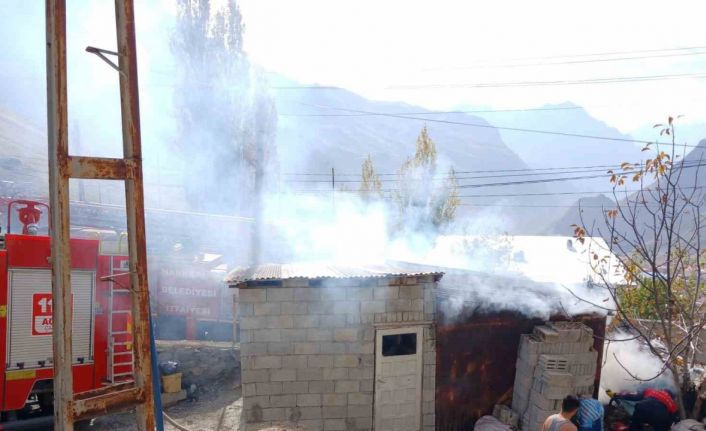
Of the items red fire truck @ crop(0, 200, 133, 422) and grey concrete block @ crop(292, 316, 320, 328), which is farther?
grey concrete block @ crop(292, 316, 320, 328)

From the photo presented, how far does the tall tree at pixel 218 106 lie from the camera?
30.0 meters

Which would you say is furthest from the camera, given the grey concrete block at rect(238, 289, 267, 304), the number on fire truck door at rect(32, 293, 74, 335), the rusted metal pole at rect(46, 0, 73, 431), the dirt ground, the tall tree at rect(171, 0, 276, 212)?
the tall tree at rect(171, 0, 276, 212)

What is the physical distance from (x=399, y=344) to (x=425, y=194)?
22667 mm

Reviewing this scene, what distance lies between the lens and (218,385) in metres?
11.2

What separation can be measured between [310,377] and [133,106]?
5642 millimetres

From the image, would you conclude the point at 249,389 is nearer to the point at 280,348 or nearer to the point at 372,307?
the point at 280,348

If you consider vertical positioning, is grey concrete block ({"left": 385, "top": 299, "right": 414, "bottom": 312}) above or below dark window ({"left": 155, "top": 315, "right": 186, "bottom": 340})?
above

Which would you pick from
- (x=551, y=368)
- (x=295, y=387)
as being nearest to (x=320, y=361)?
(x=295, y=387)

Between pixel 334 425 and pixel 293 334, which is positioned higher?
pixel 293 334

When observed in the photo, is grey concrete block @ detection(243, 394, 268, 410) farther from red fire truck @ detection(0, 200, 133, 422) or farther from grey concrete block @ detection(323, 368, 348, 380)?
red fire truck @ detection(0, 200, 133, 422)

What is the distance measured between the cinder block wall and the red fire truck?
2401mm

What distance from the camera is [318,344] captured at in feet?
26.4

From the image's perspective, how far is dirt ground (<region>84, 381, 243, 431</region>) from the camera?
359 inches

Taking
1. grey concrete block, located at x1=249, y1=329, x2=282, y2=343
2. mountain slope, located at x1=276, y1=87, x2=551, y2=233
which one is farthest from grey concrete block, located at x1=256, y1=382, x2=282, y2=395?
mountain slope, located at x1=276, y1=87, x2=551, y2=233
